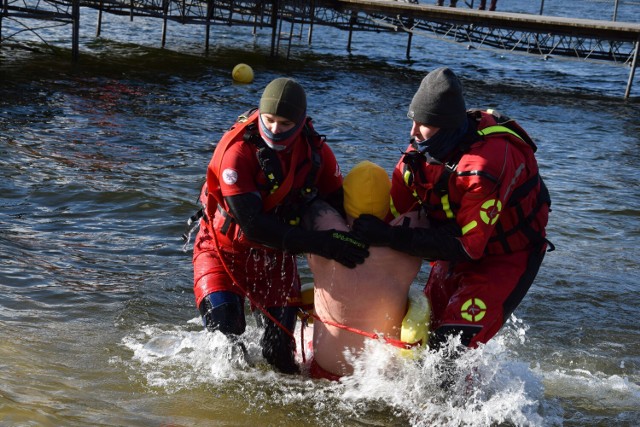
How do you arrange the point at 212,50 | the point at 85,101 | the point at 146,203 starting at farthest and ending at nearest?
the point at 212,50 < the point at 85,101 < the point at 146,203

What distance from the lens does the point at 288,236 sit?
15.0 feet

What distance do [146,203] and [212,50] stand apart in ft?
49.0

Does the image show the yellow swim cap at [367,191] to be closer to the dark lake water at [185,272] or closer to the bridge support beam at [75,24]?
the dark lake water at [185,272]

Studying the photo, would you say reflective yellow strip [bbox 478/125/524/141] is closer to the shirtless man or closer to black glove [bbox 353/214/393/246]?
the shirtless man

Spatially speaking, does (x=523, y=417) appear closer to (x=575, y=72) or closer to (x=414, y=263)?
(x=414, y=263)

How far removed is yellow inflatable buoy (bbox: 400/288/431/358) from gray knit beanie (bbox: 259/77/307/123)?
1222mm

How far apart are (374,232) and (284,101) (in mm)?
913

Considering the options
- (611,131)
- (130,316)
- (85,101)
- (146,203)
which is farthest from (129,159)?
(611,131)

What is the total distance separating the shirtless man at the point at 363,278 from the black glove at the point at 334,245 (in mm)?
81

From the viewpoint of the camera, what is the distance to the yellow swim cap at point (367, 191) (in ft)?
15.0

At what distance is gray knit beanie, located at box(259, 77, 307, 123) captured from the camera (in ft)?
15.4

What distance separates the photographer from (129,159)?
11562 millimetres

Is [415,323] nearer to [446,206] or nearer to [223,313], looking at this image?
[446,206]

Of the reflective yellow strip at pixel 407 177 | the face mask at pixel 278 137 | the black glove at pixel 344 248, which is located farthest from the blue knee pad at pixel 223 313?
the reflective yellow strip at pixel 407 177
